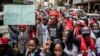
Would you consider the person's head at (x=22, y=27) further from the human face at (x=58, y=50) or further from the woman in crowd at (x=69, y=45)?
the human face at (x=58, y=50)

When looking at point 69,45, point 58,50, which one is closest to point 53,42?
point 69,45

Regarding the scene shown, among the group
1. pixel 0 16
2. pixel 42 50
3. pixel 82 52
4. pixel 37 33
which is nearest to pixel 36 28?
pixel 37 33

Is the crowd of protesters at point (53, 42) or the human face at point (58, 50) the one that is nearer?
the human face at point (58, 50)

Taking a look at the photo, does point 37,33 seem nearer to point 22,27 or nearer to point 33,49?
point 22,27

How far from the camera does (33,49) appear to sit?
718 centimetres

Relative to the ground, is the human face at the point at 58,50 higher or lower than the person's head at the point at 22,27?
higher

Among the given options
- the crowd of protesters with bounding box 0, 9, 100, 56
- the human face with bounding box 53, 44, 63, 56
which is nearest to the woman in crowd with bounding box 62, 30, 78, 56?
the crowd of protesters with bounding box 0, 9, 100, 56

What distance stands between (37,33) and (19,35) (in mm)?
1914

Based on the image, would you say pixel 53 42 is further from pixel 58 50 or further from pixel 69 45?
pixel 58 50

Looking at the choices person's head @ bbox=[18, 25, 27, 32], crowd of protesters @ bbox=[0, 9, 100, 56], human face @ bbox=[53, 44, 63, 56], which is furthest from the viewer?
person's head @ bbox=[18, 25, 27, 32]

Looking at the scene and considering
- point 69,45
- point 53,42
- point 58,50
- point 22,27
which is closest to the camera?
point 58,50

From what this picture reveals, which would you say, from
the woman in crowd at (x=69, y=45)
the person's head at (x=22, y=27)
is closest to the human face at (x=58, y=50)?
the woman in crowd at (x=69, y=45)

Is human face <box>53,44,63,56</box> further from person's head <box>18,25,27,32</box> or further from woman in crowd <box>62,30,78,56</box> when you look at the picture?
person's head <box>18,25,27,32</box>

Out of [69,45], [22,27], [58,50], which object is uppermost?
[58,50]
